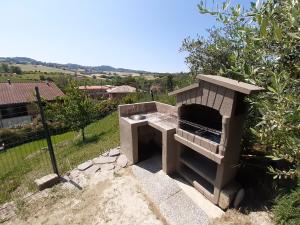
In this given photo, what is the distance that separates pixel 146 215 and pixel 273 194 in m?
3.63

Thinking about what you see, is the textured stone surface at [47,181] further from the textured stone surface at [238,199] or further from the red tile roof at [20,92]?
the red tile roof at [20,92]

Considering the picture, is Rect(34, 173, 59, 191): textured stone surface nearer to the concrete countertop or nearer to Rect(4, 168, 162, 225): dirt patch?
Rect(4, 168, 162, 225): dirt patch

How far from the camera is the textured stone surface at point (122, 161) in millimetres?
7676

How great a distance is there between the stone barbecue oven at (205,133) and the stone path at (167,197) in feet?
1.56

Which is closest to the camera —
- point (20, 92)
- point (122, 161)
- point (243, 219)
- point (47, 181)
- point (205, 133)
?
point (243, 219)

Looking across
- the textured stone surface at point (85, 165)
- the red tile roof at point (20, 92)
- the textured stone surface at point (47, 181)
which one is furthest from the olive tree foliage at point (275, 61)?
the red tile roof at point (20, 92)

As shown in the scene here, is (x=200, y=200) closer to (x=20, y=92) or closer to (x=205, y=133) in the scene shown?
(x=205, y=133)

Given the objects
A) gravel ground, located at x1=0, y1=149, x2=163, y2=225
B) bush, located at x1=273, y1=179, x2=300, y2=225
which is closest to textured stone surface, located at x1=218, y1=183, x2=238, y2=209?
bush, located at x1=273, y1=179, x2=300, y2=225

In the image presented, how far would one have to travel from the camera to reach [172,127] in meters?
6.39

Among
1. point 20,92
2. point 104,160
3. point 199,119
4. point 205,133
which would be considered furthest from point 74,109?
point 20,92

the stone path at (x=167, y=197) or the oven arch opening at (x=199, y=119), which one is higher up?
the oven arch opening at (x=199, y=119)

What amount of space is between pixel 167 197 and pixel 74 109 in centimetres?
978

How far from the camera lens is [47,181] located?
6.84 m

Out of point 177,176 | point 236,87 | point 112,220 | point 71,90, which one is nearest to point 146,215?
point 112,220
